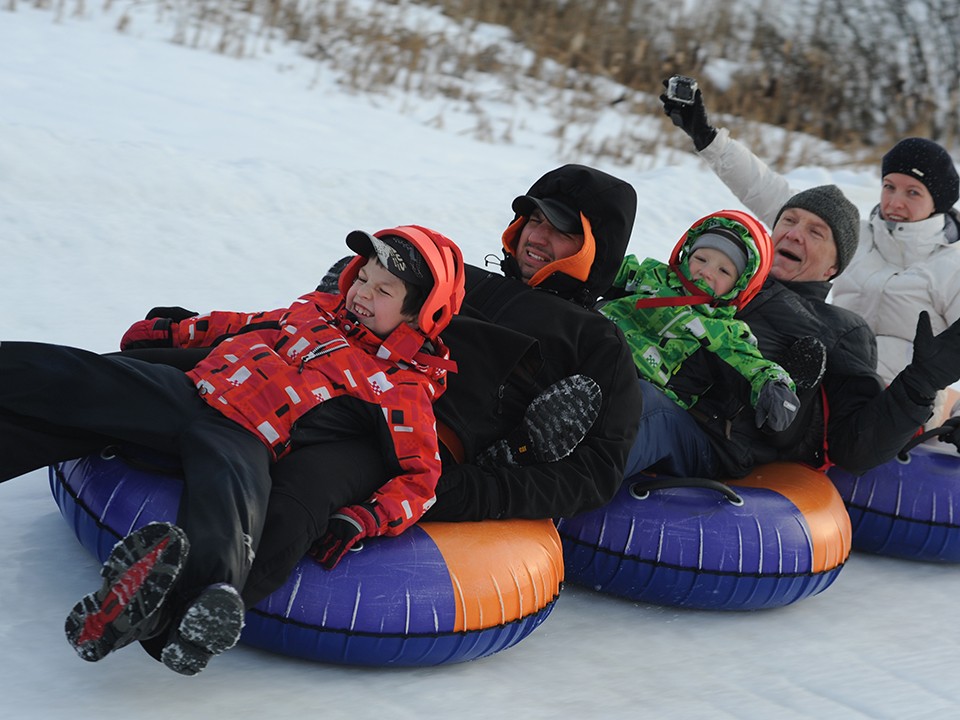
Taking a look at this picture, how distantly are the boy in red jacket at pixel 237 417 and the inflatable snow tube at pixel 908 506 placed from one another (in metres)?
1.72

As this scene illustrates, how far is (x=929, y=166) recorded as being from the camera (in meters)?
4.23

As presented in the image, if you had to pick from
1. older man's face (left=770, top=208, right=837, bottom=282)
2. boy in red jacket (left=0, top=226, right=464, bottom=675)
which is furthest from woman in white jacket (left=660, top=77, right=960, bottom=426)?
boy in red jacket (left=0, top=226, right=464, bottom=675)

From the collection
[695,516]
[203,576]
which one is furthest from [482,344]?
[203,576]

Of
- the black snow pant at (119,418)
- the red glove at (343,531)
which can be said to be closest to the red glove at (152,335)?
the black snow pant at (119,418)

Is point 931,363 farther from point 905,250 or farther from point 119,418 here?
point 119,418

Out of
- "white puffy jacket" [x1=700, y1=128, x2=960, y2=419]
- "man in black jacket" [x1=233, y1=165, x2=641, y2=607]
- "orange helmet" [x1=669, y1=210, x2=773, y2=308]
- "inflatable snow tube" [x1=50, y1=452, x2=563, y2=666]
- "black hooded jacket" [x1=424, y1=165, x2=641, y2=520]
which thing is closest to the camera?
"inflatable snow tube" [x1=50, y1=452, x2=563, y2=666]

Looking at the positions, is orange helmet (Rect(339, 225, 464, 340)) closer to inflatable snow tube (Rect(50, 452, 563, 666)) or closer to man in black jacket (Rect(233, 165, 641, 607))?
man in black jacket (Rect(233, 165, 641, 607))

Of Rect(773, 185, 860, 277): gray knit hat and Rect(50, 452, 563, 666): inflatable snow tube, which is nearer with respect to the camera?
Rect(50, 452, 563, 666): inflatable snow tube

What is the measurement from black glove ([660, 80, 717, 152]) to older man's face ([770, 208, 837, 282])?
59 centimetres

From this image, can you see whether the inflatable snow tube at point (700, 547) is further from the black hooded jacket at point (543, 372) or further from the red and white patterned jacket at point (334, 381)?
the red and white patterned jacket at point (334, 381)

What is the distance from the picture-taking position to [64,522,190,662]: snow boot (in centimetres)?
210

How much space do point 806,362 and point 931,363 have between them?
1.16 feet

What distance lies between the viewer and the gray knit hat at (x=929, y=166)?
13.9 feet

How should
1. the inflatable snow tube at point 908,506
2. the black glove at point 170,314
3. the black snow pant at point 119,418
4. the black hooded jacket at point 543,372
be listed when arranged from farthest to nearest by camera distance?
the inflatable snow tube at point 908,506, the black glove at point 170,314, the black hooded jacket at point 543,372, the black snow pant at point 119,418
